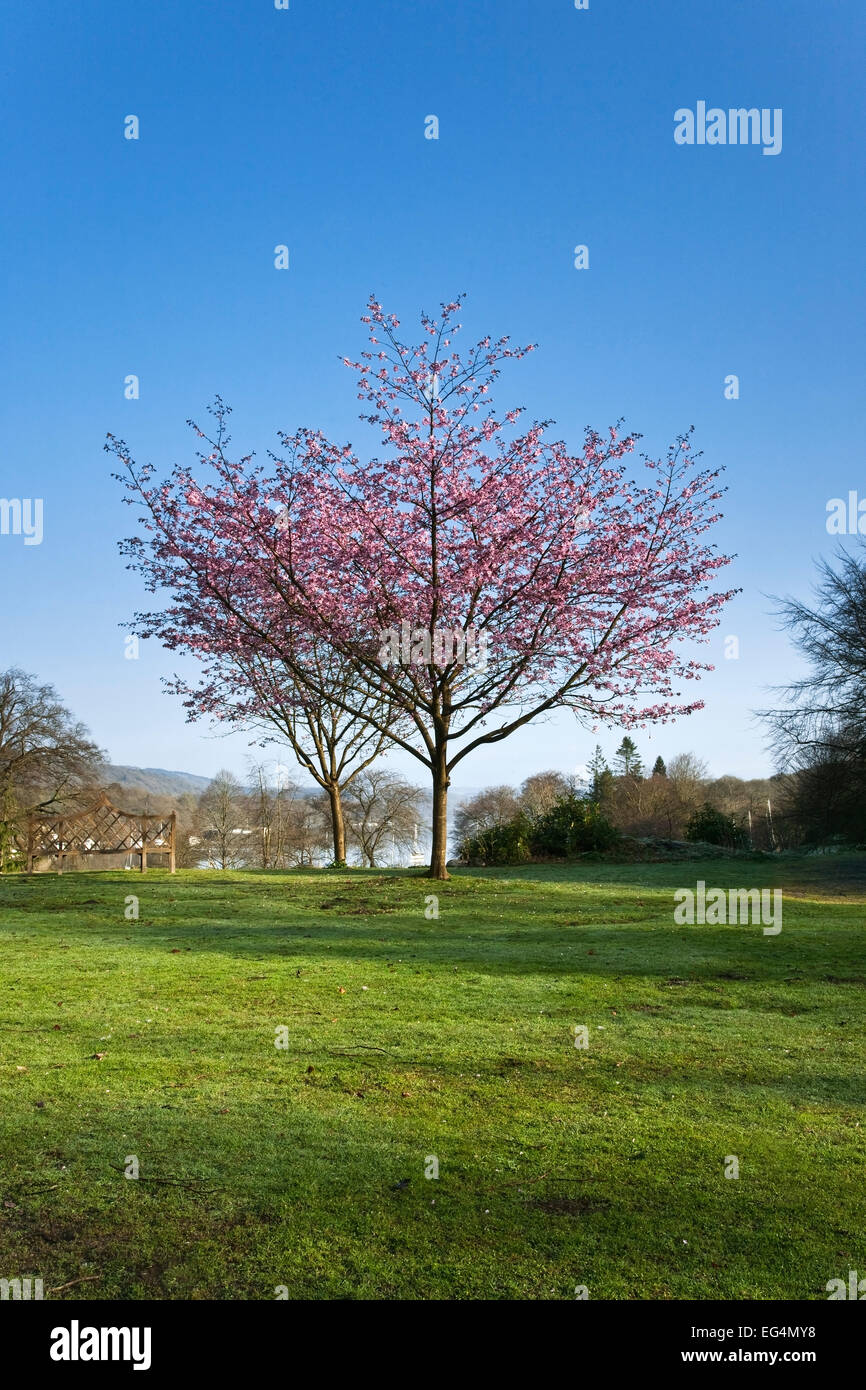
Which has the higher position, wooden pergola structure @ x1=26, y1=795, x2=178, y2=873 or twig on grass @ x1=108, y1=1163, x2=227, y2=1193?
wooden pergola structure @ x1=26, y1=795, x2=178, y2=873

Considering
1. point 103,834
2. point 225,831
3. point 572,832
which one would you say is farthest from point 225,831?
point 103,834

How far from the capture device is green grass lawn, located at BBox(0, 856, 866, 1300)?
11.6 ft

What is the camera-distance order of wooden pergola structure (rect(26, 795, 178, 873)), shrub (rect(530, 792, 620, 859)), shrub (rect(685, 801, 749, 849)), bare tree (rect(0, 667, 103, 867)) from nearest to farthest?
1. wooden pergola structure (rect(26, 795, 178, 873))
2. shrub (rect(530, 792, 620, 859))
3. shrub (rect(685, 801, 749, 849))
4. bare tree (rect(0, 667, 103, 867))

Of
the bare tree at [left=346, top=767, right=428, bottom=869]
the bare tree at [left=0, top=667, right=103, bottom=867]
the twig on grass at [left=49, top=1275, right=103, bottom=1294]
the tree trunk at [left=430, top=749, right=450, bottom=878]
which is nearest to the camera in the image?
the twig on grass at [left=49, top=1275, right=103, bottom=1294]

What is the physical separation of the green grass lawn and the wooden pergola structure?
28.9 ft

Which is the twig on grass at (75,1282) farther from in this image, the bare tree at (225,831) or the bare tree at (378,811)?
the bare tree at (225,831)

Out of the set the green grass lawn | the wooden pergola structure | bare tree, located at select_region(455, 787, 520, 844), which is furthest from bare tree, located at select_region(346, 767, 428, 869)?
the green grass lawn

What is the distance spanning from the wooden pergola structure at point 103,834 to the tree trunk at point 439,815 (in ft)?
17.7

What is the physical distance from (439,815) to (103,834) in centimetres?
745

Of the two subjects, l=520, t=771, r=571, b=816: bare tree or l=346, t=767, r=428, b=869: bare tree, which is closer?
l=346, t=767, r=428, b=869: bare tree

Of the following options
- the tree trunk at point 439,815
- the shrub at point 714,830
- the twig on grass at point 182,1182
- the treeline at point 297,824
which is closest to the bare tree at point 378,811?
the treeline at point 297,824

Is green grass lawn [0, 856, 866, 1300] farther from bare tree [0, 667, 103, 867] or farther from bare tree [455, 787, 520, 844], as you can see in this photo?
bare tree [455, 787, 520, 844]

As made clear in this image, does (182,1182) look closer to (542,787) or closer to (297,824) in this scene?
(297,824)

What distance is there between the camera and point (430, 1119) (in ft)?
16.2
